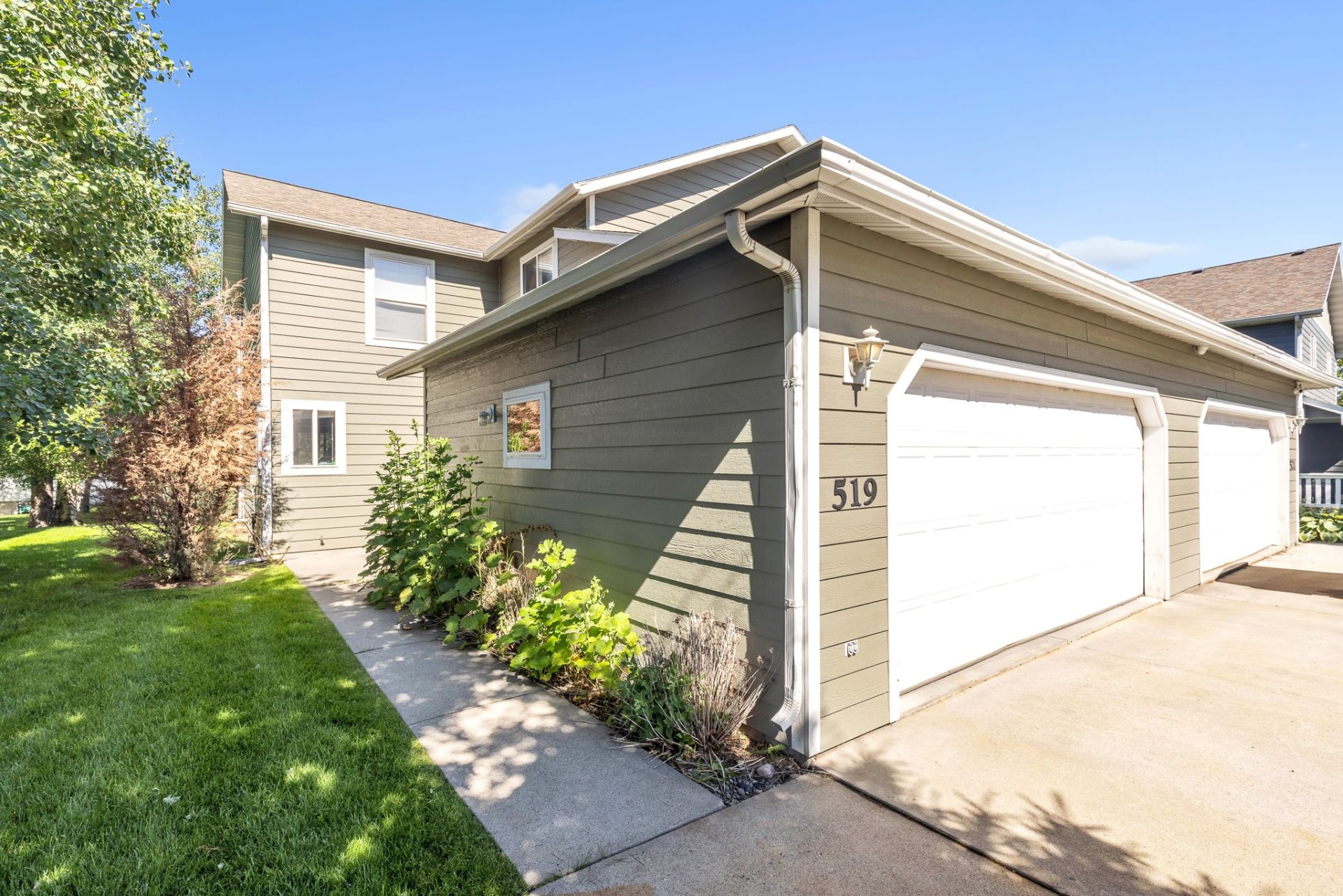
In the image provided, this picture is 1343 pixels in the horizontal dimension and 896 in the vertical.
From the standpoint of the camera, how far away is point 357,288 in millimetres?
9602

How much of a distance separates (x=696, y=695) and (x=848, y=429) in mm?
1578

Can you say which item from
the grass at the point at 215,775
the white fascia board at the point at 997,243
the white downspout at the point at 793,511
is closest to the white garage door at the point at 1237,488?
the white fascia board at the point at 997,243

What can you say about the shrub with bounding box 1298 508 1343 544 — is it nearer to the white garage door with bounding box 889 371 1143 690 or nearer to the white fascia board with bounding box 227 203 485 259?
the white garage door with bounding box 889 371 1143 690

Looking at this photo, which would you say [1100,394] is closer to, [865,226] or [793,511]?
[865,226]

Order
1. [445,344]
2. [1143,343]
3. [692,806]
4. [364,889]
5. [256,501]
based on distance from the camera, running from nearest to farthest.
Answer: [364,889] → [692,806] → [1143,343] → [445,344] → [256,501]

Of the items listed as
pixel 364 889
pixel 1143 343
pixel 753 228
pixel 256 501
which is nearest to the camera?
pixel 364 889

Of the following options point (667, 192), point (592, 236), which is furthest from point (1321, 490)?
point (592, 236)

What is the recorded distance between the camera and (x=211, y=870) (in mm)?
2105

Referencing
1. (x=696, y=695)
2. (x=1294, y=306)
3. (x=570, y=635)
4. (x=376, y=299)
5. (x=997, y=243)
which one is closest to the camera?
(x=696, y=695)

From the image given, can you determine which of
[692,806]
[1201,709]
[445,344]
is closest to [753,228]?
[692,806]

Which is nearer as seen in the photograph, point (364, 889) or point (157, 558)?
point (364, 889)

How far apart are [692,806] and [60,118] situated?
890 cm

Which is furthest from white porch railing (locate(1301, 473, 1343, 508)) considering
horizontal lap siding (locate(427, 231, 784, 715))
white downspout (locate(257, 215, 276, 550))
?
white downspout (locate(257, 215, 276, 550))

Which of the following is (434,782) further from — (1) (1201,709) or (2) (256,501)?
(2) (256,501)
